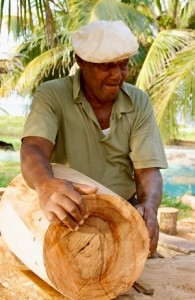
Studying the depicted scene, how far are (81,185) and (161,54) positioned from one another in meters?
11.2

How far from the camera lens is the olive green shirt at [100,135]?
315 centimetres

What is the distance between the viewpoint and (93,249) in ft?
8.83

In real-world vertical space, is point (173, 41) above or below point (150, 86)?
above

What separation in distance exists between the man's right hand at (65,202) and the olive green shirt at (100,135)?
0.68 meters

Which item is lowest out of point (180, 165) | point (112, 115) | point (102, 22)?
point (180, 165)

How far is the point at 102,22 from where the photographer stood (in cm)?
317

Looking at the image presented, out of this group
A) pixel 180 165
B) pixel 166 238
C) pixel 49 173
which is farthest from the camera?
pixel 180 165

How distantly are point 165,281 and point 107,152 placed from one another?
0.77 meters

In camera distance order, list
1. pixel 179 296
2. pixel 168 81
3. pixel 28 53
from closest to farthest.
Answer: pixel 179 296 < pixel 168 81 < pixel 28 53

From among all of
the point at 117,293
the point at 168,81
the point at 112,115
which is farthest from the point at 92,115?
the point at 168,81

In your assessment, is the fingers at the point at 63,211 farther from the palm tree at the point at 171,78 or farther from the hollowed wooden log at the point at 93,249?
the palm tree at the point at 171,78

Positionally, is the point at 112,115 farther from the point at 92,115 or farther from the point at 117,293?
the point at 117,293

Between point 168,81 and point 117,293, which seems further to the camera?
point 168,81

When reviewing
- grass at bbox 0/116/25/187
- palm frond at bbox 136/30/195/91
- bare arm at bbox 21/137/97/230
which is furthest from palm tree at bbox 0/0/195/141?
bare arm at bbox 21/137/97/230
